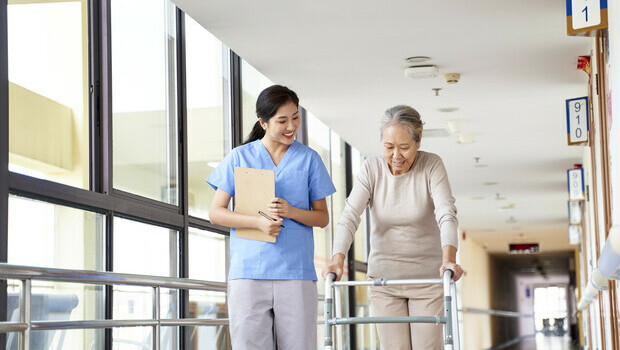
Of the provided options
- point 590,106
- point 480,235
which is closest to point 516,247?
point 480,235

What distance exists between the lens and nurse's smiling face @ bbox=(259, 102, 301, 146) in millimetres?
2602

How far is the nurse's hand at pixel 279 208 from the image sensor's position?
2504 mm

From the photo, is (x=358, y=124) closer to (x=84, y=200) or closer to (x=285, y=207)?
(x=84, y=200)

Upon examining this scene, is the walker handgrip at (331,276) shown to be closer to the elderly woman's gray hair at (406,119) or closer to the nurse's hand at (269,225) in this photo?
the nurse's hand at (269,225)

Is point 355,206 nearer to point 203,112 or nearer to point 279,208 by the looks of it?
point 279,208

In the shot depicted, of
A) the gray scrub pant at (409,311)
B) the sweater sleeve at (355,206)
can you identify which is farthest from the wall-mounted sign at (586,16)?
the gray scrub pant at (409,311)

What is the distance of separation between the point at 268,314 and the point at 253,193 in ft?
1.19

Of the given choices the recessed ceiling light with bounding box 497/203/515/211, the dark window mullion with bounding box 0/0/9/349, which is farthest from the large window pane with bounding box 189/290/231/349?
the recessed ceiling light with bounding box 497/203/515/211

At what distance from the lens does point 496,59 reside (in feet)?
20.1

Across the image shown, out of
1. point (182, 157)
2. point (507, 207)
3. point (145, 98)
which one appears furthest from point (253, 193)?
point (507, 207)

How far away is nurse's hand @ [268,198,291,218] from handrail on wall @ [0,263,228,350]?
698 mm

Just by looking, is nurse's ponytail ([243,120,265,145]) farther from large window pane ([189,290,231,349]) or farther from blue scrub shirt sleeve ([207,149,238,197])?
large window pane ([189,290,231,349])

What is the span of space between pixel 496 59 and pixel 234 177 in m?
3.95

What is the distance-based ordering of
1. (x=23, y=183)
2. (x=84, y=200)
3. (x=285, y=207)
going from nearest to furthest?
(x=285, y=207) < (x=23, y=183) < (x=84, y=200)
